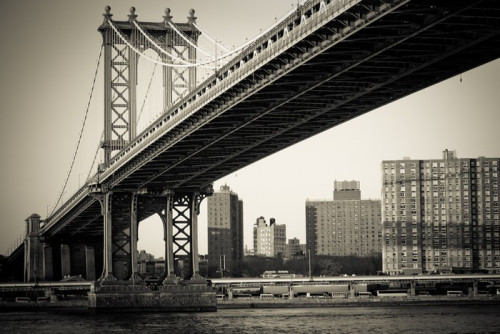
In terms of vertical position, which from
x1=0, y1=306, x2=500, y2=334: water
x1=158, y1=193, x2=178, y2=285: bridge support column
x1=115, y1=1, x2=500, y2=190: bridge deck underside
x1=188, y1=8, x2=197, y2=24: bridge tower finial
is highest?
x1=188, y1=8, x2=197, y2=24: bridge tower finial

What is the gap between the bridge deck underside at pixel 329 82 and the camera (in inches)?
1655

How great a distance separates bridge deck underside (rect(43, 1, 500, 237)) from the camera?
138 ft

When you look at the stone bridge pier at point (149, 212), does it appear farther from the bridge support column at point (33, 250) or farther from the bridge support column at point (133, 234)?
the bridge support column at point (33, 250)

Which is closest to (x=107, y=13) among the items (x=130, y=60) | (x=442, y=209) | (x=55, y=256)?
(x=130, y=60)

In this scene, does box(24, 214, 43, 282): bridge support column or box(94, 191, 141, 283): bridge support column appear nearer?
box(94, 191, 141, 283): bridge support column

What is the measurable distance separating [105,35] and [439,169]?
247 feet

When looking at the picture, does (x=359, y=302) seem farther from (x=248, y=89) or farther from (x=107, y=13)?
(x=248, y=89)

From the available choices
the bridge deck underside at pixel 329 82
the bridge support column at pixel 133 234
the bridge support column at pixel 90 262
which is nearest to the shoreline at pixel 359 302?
the bridge support column at pixel 90 262

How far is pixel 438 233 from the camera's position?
152m

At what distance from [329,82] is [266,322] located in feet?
82.4

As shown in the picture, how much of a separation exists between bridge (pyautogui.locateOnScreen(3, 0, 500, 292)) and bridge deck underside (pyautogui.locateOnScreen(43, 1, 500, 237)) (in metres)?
0.07

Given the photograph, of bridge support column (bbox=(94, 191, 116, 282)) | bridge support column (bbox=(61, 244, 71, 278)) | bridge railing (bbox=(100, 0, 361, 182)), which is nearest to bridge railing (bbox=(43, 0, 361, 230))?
bridge railing (bbox=(100, 0, 361, 182))

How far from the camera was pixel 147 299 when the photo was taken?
82125 millimetres

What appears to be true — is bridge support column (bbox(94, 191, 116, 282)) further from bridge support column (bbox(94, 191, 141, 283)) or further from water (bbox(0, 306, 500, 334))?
water (bbox(0, 306, 500, 334))
